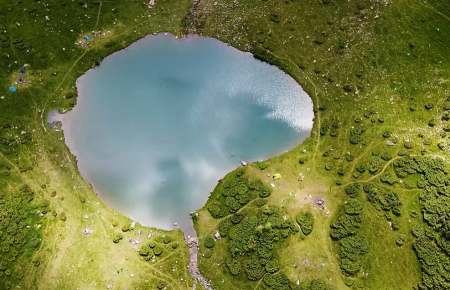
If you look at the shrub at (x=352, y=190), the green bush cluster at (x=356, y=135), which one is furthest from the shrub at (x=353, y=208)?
the green bush cluster at (x=356, y=135)

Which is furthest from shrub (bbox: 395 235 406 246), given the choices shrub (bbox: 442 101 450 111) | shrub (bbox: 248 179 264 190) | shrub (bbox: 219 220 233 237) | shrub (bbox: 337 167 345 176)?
shrub (bbox: 219 220 233 237)

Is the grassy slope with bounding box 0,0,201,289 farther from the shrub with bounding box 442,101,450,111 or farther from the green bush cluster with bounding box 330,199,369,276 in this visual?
the shrub with bounding box 442,101,450,111

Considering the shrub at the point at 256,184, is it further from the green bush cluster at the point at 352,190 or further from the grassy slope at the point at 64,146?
the green bush cluster at the point at 352,190

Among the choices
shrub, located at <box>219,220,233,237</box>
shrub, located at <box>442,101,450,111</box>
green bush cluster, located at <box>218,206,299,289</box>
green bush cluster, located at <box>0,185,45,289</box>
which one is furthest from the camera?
shrub, located at <box>442,101,450,111</box>

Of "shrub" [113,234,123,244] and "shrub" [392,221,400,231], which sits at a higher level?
"shrub" [392,221,400,231]

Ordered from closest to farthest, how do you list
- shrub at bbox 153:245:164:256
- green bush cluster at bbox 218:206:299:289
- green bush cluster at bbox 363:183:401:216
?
1. green bush cluster at bbox 218:206:299:289
2. shrub at bbox 153:245:164:256
3. green bush cluster at bbox 363:183:401:216

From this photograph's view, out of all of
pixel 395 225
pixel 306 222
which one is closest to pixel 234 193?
pixel 306 222

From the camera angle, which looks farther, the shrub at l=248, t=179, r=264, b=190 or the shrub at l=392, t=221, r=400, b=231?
the shrub at l=248, t=179, r=264, b=190
